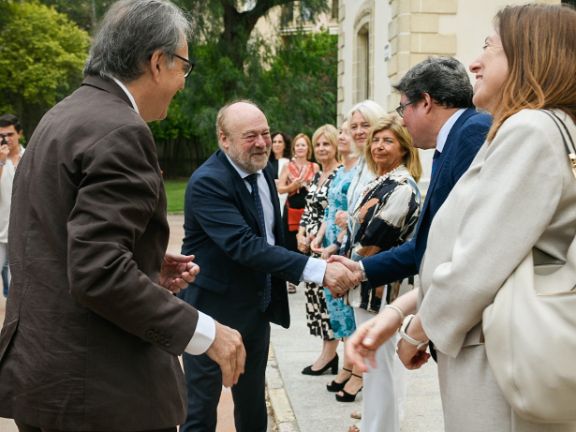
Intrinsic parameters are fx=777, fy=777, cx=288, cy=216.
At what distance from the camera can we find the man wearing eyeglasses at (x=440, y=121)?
9.78 ft

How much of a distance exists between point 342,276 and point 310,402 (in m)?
1.97

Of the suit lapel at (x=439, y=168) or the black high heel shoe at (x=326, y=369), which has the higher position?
the suit lapel at (x=439, y=168)

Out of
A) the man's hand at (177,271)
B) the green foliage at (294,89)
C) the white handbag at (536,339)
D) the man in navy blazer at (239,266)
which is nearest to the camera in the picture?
the white handbag at (536,339)

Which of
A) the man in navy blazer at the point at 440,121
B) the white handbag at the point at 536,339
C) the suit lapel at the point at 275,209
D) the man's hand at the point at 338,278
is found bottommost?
the man's hand at the point at 338,278

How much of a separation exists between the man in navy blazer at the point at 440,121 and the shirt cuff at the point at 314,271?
36.6 inches

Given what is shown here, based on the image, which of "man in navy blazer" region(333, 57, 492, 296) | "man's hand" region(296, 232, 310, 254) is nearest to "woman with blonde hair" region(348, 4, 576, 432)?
"man in navy blazer" region(333, 57, 492, 296)

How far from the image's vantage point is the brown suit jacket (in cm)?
227

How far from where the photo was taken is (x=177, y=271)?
3.15 metres

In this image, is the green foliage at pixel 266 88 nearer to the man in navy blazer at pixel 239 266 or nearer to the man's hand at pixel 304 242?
the man's hand at pixel 304 242

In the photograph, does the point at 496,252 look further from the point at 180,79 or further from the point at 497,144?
the point at 180,79

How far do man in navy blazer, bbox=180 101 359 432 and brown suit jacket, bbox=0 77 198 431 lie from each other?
1707 mm

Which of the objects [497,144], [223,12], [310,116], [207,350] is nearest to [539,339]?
[497,144]

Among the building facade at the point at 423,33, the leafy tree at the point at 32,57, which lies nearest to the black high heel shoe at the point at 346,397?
the building facade at the point at 423,33

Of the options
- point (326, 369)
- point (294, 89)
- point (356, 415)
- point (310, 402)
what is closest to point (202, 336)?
point (356, 415)
